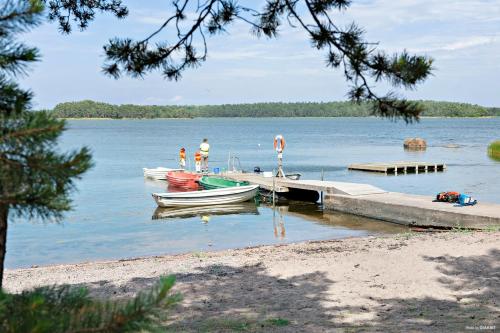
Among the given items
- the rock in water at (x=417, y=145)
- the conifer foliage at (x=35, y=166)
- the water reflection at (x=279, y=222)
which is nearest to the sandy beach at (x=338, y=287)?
the conifer foliage at (x=35, y=166)

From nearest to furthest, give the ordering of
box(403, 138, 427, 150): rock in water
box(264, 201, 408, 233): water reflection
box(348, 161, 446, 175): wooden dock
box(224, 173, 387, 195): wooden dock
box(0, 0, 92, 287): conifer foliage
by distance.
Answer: box(0, 0, 92, 287): conifer foliage, box(264, 201, 408, 233): water reflection, box(224, 173, 387, 195): wooden dock, box(348, 161, 446, 175): wooden dock, box(403, 138, 427, 150): rock in water

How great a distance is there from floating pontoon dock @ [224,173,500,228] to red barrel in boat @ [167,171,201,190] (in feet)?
16.9

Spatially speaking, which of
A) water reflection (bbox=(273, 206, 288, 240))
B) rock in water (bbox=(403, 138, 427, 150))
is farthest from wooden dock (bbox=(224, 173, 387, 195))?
rock in water (bbox=(403, 138, 427, 150))

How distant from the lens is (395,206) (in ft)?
64.0

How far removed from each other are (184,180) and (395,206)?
598 inches

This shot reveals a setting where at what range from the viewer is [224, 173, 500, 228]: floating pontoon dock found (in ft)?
53.2

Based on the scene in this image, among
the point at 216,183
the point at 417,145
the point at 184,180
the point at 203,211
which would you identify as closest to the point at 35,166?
the point at 203,211

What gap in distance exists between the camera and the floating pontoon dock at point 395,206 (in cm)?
1620

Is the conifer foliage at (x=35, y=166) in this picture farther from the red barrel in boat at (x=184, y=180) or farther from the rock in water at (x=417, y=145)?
the rock in water at (x=417, y=145)

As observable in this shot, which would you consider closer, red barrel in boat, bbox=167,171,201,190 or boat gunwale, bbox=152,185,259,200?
boat gunwale, bbox=152,185,259,200

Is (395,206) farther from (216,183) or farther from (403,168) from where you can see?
(403,168)

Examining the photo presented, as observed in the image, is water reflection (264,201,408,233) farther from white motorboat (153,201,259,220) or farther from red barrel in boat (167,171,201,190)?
red barrel in boat (167,171,201,190)

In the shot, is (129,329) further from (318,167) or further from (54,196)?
(318,167)

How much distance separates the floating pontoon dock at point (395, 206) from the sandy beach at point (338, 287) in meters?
4.56
